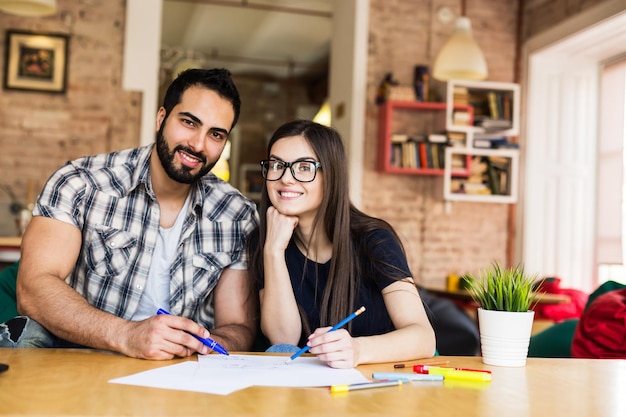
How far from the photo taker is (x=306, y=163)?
214cm

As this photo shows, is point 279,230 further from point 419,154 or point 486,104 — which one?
point 486,104

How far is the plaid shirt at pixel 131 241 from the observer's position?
2.30 metres

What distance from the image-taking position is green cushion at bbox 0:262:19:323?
251cm

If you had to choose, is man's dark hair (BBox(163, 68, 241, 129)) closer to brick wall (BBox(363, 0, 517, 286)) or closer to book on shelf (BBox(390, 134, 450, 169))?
book on shelf (BBox(390, 134, 450, 169))

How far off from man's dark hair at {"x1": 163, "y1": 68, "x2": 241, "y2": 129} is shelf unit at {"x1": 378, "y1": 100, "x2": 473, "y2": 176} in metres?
3.86

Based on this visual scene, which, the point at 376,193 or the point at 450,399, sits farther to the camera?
the point at 376,193

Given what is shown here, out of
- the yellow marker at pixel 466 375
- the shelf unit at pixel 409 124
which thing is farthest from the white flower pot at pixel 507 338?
the shelf unit at pixel 409 124

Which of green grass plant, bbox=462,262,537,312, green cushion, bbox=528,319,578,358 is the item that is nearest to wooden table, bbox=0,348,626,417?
green grass plant, bbox=462,262,537,312

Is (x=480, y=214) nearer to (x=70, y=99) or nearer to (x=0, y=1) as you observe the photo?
(x=70, y=99)

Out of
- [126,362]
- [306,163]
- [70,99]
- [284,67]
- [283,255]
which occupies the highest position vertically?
[284,67]

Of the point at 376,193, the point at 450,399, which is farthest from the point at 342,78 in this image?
the point at 450,399

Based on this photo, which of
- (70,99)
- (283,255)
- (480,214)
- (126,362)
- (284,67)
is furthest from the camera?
(284,67)

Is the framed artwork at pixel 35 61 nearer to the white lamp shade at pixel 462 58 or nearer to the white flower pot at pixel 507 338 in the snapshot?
the white lamp shade at pixel 462 58

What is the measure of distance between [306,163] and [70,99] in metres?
4.57
